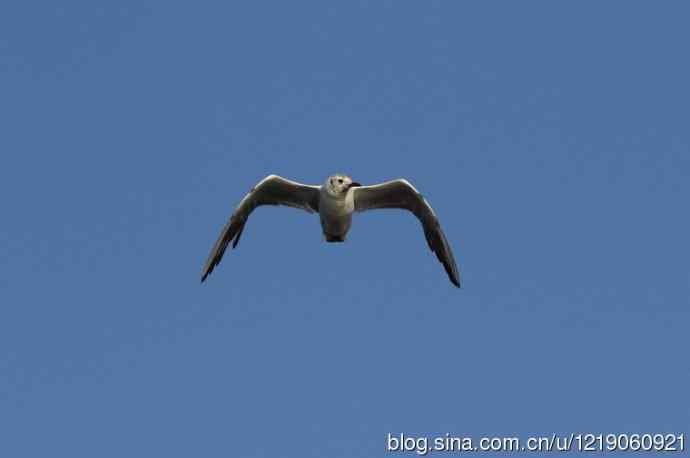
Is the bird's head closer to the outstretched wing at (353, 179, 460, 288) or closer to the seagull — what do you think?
the seagull

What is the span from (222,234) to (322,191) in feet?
14.0

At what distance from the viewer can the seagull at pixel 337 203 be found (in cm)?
3481

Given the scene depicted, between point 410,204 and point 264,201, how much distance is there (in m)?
4.91

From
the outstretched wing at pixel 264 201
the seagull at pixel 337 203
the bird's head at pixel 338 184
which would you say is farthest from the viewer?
the outstretched wing at pixel 264 201

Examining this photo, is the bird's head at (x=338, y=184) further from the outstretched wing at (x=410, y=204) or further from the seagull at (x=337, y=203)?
the outstretched wing at (x=410, y=204)

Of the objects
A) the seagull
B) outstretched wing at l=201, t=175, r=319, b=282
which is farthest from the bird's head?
outstretched wing at l=201, t=175, r=319, b=282

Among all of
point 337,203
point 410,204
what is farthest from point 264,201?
point 410,204

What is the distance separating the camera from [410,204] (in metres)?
36.7

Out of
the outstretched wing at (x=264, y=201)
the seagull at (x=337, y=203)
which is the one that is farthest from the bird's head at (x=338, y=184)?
the outstretched wing at (x=264, y=201)

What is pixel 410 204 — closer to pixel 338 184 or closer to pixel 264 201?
pixel 338 184

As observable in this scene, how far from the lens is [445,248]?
3706 cm

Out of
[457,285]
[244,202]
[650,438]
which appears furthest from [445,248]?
[650,438]

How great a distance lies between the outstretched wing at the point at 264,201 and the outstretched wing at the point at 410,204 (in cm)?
163

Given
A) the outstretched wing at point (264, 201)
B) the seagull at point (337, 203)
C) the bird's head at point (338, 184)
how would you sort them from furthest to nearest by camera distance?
1. the outstretched wing at point (264, 201)
2. the seagull at point (337, 203)
3. the bird's head at point (338, 184)
